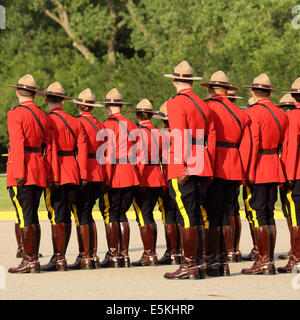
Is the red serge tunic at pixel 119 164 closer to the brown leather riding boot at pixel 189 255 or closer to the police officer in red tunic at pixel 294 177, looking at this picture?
the brown leather riding boot at pixel 189 255

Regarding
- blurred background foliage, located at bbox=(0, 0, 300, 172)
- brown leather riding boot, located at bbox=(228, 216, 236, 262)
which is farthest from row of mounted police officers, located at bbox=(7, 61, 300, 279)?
blurred background foliage, located at bbox=(0, 0, 300, 172)

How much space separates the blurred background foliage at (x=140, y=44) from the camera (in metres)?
41.7

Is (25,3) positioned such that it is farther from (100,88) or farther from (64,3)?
(100,88)

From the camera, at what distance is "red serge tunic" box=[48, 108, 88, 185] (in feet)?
38.5

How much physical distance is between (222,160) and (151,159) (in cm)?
195

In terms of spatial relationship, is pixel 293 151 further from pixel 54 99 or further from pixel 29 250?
pixel 29 250

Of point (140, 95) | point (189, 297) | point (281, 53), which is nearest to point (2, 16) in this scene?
point (140, 95)

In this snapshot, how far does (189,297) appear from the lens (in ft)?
30.8

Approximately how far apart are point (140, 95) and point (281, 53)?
25.0ft

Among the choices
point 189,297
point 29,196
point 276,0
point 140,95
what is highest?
point 276,0

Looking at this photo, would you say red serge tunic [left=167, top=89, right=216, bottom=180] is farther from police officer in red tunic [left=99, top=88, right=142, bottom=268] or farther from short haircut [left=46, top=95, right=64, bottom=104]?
short haircut [left=46, top=95, right=64, bottom=104]

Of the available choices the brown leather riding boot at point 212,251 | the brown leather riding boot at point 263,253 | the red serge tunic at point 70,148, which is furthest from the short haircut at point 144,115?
the brown leather riding boot at point 263,253

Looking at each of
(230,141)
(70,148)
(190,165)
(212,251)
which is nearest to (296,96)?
(230,141)

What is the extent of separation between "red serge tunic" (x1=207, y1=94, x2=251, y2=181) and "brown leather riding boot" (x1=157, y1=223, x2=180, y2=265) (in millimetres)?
2050
